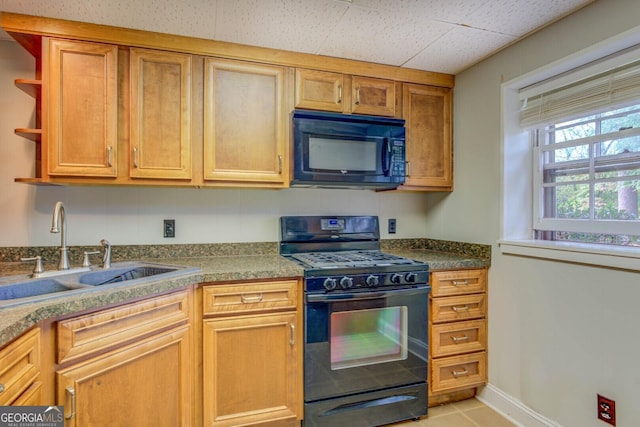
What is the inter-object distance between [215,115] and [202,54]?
1.11ft

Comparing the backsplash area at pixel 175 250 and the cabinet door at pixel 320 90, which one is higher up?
the cabinet door at pixel 320 90

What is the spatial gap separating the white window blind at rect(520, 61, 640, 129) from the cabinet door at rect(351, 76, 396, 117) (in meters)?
0.76

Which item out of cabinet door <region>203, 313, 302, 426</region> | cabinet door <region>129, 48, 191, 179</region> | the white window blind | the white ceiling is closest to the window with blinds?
the white window blind

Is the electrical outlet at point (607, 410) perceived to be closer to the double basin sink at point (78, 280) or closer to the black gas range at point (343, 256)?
the black gas range at point (343, 256)

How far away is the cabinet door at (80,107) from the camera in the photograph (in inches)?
67.1

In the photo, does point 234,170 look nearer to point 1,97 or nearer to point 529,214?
point 1,97

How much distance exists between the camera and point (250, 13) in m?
1.66

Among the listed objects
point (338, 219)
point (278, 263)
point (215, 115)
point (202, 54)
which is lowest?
point (278, 263)

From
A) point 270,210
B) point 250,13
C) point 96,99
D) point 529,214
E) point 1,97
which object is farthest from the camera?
point 270,210

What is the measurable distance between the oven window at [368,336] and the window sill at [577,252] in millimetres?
722

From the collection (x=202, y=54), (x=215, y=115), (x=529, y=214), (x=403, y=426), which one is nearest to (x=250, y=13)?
(x=202, y=54)

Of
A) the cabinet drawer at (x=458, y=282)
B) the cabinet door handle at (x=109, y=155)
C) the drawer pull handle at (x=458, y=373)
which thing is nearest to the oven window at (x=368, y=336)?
the cabinet drawer at (x=458, y=282)

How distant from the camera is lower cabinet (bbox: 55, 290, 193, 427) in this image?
1232mm

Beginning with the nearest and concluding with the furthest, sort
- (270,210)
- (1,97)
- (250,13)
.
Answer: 1. (250,13)
2. (1,97)
3. (270,210)
